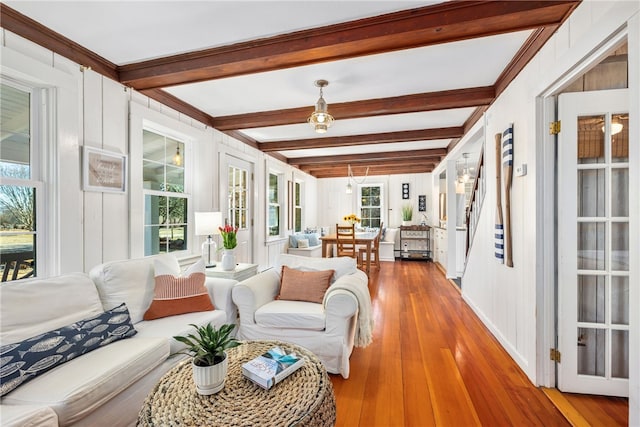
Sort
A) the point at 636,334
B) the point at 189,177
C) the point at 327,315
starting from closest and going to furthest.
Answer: the point at 636,334 < the point at 327,315 < the point at 189,177

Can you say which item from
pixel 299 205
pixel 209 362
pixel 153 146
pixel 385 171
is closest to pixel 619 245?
pixel 209 362

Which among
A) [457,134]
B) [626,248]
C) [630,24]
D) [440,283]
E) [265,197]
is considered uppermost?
[457,134]

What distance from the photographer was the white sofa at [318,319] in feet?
7.32

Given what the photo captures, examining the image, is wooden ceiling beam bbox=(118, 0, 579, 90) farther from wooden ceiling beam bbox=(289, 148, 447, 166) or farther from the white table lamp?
wooden ceiling beam bbox=(289, 148, 447, 166)

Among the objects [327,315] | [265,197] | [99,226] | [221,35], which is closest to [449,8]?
[221,35]

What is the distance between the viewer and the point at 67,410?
1.26m

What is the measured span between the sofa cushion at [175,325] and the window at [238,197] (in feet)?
6.90

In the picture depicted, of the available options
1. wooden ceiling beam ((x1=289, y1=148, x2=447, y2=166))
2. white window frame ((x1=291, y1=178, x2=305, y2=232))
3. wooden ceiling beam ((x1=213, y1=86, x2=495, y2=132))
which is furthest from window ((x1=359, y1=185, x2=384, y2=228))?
wooden ceiling beam ((x1=213, y1=86, x2=495, y2=132))

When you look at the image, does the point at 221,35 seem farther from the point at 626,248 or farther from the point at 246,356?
the point at 626,248

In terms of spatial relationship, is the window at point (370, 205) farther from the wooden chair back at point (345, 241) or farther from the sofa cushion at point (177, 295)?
the sofa cushion at point (177, 295)

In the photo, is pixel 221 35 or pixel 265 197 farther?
pixel 265 197

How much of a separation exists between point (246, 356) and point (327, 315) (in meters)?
0.80

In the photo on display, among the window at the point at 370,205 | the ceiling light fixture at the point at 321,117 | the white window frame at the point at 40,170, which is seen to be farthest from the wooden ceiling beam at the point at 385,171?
the white window frame at the point at 40,170

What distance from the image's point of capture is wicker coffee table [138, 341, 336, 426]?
112 centimetres
